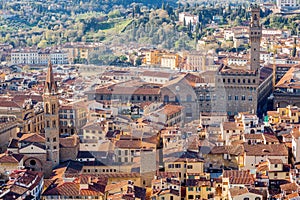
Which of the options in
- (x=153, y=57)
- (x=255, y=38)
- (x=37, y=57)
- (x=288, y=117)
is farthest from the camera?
(x=37, y=57)

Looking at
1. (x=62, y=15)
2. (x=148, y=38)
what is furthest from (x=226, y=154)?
(x=62, y=15)

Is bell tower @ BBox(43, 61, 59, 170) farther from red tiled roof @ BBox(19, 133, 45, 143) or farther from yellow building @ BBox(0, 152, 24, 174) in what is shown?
yellow building @ BBox(0, 152, 24, 174)

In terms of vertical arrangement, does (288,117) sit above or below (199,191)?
above

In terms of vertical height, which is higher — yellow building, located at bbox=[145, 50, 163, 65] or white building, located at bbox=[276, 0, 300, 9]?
white building, located at bbox=[276, 0, 300, 9]

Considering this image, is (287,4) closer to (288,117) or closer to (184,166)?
(288,117)

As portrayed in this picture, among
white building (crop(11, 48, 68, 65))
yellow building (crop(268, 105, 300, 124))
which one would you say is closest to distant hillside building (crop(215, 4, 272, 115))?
yellow building (crop(268, 105, 300, 124))

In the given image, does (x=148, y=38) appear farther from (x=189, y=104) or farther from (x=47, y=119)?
(x=47, y=119)

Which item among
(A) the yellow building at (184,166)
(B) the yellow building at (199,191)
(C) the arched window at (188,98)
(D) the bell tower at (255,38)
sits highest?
(D) the bell tower at (255,38)

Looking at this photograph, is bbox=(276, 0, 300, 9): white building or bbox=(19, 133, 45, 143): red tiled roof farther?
bbox=(276, 0, 300, 9): white building

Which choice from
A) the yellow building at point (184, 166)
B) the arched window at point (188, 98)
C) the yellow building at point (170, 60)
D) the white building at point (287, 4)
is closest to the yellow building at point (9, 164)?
the yellow building at point (184, 166)

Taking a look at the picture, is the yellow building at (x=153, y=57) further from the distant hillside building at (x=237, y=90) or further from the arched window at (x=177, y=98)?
the arched window at (x=177, y=98)

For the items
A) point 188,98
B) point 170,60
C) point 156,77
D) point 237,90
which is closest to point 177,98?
point 188,98
